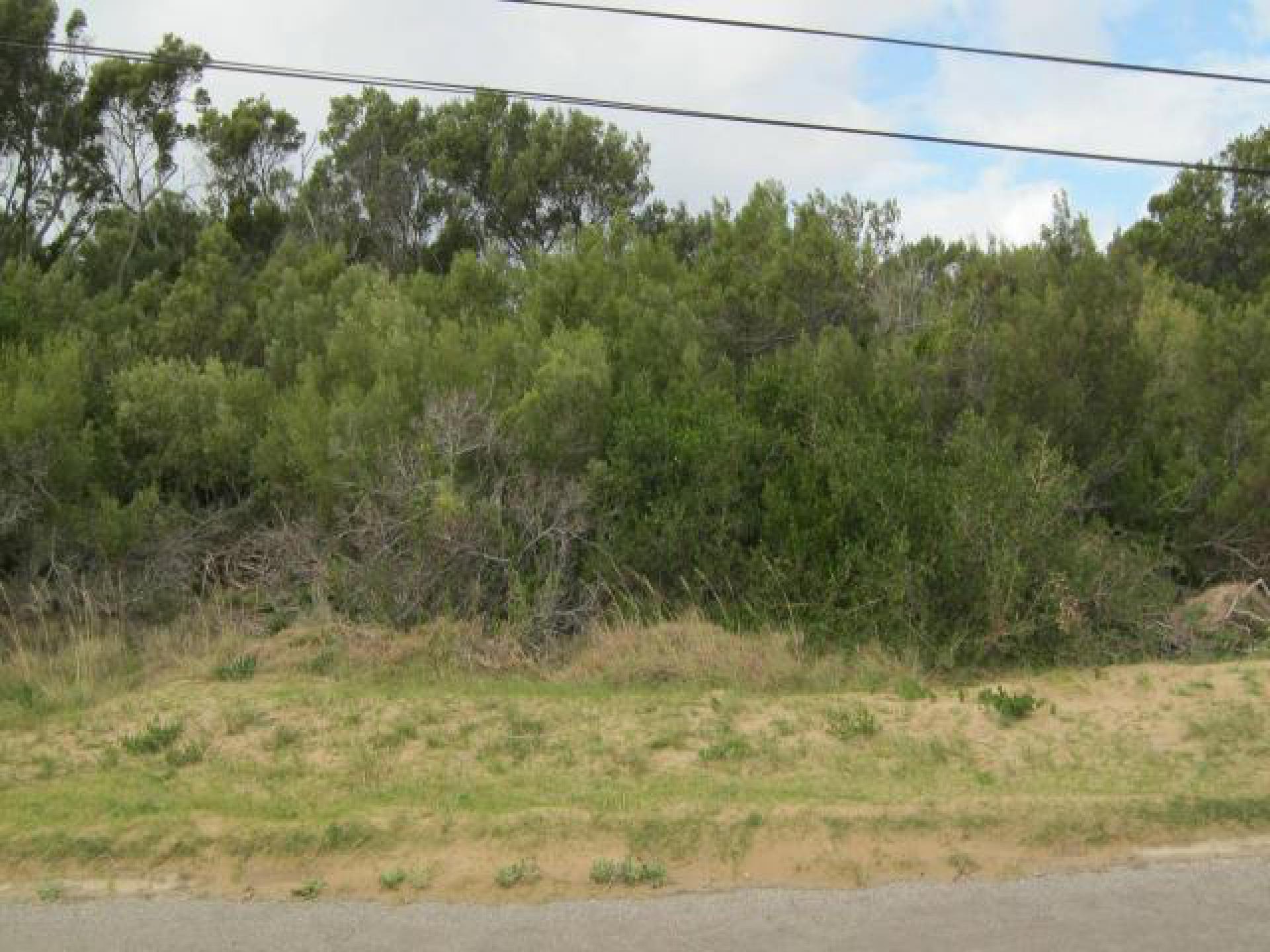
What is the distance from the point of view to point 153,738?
26.2 ft

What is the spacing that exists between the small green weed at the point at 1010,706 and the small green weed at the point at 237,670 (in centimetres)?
591

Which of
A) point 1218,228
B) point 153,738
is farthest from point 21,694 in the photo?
point 1218,228

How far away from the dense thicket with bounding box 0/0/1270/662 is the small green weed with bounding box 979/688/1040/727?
56.5 inches

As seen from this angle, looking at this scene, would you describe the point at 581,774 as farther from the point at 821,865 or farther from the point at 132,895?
the point at 132,895

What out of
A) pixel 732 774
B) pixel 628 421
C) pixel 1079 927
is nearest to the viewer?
pixel 1079 927

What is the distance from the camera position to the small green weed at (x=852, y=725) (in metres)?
7.75

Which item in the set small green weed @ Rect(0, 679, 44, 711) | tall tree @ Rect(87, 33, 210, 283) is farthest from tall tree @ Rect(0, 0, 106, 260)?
small green weed @ Rect(0, 679, 44, 711)

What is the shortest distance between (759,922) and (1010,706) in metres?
3.54

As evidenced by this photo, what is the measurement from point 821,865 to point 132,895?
129 inches

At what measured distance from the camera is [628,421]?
1153 cm

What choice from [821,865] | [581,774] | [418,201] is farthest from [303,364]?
[418,201]

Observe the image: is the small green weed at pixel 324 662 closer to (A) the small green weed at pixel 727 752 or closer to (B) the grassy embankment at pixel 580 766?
(B) the grassy embankment at pixel 580 766

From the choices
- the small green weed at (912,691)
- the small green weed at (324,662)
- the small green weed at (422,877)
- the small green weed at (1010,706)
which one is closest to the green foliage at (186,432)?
the small green weed at (324,662)

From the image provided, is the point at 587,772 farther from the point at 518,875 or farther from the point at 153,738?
the point at 153,738
